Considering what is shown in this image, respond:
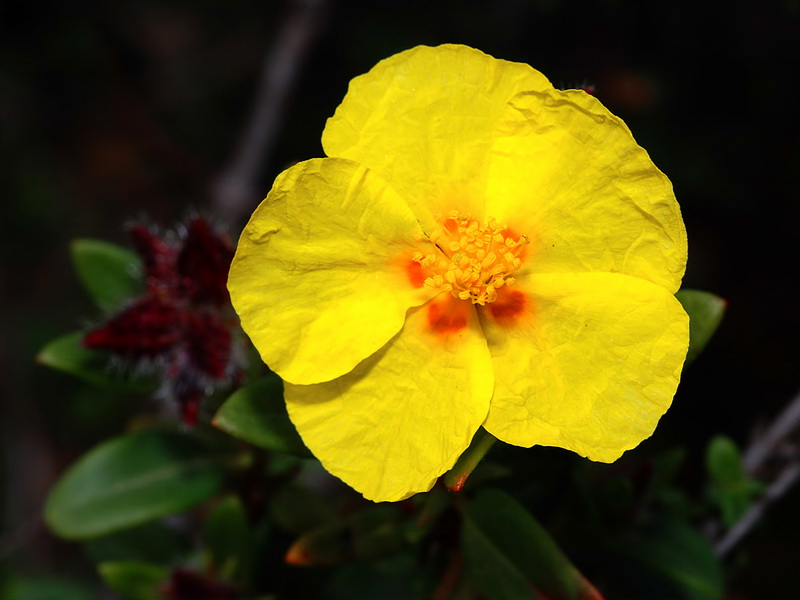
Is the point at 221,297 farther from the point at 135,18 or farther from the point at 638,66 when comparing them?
the point at 135,18

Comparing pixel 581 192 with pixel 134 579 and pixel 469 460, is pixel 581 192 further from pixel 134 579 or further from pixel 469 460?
pixel 134 579

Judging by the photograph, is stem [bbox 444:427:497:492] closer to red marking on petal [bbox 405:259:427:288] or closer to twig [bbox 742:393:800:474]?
red marking on petal [bbox 405:259:427:288]

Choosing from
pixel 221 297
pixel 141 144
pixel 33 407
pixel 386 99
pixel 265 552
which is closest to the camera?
pixel 386 99

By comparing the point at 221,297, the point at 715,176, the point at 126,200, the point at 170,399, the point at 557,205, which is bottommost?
the point at 126,200

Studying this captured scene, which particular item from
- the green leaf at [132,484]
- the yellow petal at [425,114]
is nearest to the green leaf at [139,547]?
the green leaf at [132,484]

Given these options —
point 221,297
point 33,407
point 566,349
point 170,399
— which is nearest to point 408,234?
point 566,349

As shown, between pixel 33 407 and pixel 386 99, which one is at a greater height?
pixel 386 99

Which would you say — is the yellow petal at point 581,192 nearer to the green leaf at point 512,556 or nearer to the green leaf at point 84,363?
the green leaf at point 512,556
